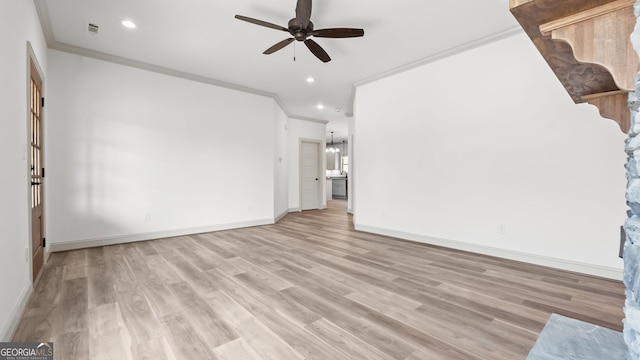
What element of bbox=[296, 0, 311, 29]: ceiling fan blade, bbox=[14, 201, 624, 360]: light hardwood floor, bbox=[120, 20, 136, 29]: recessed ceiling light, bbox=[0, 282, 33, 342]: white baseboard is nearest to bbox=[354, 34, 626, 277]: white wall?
bbox=[14, 201, 624, 360]: light hardwood floor

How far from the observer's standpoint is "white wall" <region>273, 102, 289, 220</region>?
19.8 ft

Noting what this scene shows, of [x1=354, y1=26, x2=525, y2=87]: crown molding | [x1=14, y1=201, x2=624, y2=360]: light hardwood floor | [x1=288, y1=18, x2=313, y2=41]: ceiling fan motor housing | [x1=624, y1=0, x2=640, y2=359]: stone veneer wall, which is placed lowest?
[x1=14, y1=201, x2=624, y2=360]: light hardwood floor

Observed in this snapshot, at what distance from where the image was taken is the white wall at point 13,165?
1.64 m

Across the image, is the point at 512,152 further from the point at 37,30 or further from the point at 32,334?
the point at 37,30

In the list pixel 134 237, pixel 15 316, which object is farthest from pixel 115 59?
pixel 15 316

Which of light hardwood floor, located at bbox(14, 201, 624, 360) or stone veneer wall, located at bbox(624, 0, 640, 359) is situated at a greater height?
stone veneer wall, located at bbox(624, 0, 640, 359)

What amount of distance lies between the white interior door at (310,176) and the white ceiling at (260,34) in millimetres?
3248

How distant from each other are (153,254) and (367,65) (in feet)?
13.6

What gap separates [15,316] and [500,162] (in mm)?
4692

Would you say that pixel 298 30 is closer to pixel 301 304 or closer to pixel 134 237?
pixel 301 304

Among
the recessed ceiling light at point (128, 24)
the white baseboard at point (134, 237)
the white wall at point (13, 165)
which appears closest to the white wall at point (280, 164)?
the white baseboard at point (134, 237)

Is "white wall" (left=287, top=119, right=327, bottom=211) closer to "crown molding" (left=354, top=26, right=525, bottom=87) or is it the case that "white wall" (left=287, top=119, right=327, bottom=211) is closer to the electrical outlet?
"crown molding" (left=354, top=26, right=525, bottom=87)

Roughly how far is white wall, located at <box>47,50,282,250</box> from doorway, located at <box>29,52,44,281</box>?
334mm

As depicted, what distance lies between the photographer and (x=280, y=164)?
21.6ft
